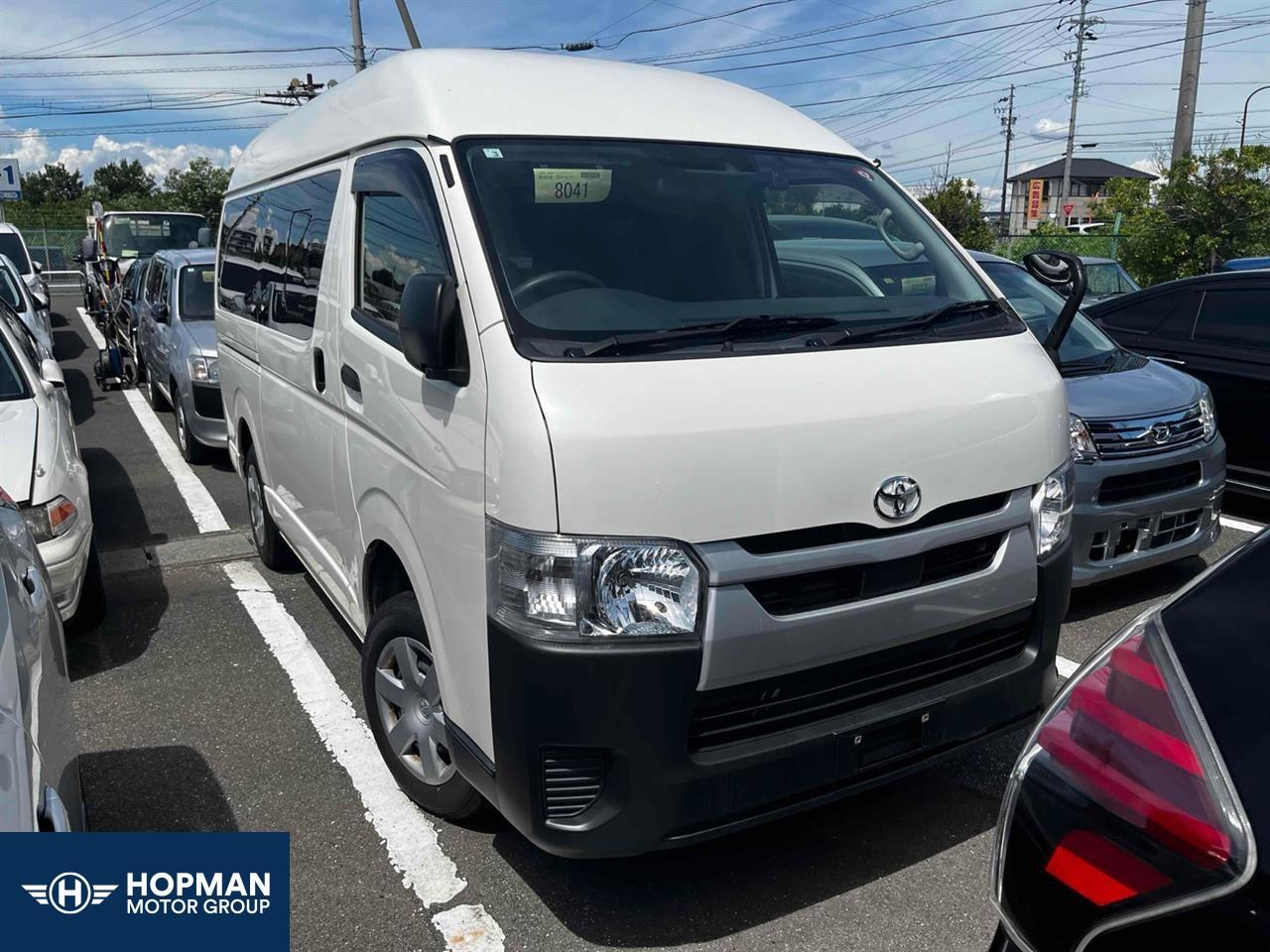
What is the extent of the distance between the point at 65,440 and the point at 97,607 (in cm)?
90

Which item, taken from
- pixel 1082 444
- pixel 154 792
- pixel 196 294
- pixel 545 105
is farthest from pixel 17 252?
pixel 1082 444

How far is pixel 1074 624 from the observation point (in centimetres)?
483

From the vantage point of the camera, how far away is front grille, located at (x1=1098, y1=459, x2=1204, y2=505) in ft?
15.5

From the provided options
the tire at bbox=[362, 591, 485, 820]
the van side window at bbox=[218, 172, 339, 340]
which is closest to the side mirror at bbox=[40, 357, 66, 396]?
the van side window at bbox=[218, 172, 339, 340]

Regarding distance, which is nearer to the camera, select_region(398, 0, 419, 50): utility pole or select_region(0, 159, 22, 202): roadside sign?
select_region(398, 0, 419, 50): utility pole

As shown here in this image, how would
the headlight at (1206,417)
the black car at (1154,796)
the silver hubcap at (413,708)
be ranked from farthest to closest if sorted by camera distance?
the headlight at (1206,417) → the silver hubcap at (413,708) → the black car at (1154,796)

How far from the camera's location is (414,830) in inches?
127

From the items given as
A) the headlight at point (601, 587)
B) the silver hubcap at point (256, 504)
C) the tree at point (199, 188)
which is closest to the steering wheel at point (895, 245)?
the headlight at point (601, 587)

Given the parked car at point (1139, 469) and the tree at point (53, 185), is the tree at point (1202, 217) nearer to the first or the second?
the parked car at point (1139, 469)

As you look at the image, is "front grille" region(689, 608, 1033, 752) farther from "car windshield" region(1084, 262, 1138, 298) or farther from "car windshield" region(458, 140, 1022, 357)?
"car windshield" region(1084, 262, 1138, 298)

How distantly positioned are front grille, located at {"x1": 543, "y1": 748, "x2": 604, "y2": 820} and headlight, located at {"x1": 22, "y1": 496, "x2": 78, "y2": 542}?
3120mm

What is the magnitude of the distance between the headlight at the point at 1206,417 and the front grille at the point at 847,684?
2.91m

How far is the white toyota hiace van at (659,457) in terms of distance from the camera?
7.66 feet

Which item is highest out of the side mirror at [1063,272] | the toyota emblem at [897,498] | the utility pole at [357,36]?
the utility pole at [357,36]
